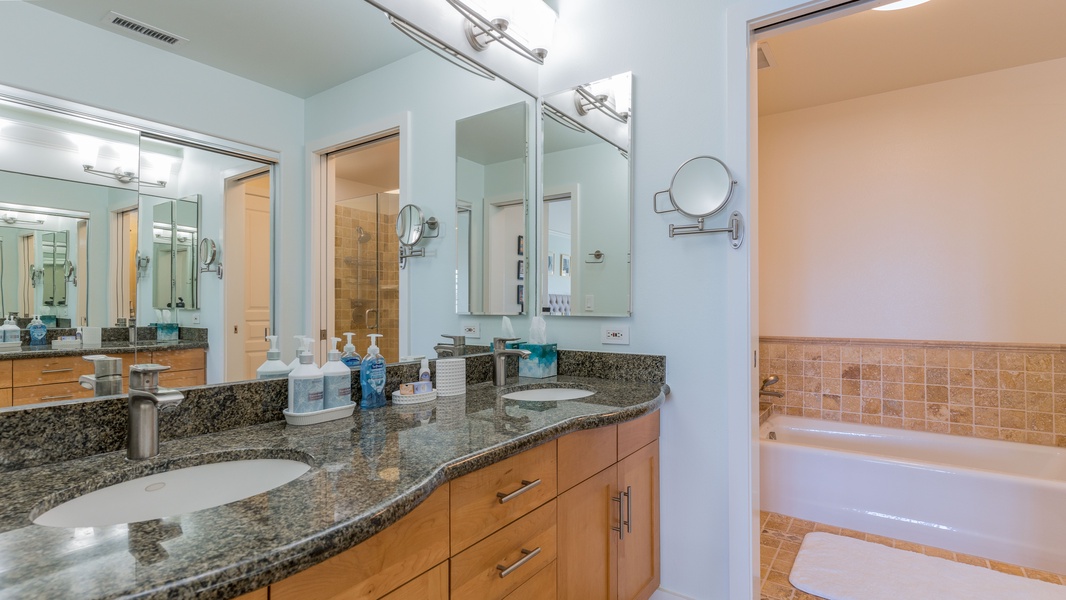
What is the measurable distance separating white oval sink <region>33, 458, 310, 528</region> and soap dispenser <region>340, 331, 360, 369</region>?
0.44m

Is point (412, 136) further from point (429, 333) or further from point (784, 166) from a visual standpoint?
point (784, 166)

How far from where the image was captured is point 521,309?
2.26 meters

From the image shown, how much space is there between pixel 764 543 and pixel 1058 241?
2.24 meters

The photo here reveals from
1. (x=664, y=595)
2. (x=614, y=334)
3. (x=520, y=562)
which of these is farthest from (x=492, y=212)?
(x=664, y=595)

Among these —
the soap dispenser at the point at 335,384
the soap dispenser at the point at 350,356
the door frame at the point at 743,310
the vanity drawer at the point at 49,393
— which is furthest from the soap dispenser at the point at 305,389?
the door frame at the point at 743,310

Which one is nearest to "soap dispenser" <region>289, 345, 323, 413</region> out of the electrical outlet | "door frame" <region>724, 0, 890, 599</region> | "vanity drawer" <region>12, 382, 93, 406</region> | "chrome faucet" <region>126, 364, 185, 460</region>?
"chrome faucet" <region>126, 364, 185, 460</region>

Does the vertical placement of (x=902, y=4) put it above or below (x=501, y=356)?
above

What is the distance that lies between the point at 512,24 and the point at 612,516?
1919 millimetres

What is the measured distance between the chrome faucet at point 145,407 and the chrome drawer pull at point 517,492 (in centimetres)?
69

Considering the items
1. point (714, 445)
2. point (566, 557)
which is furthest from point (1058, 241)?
point (566, 557)

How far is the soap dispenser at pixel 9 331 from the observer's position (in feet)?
2.75

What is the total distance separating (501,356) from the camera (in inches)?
79.3

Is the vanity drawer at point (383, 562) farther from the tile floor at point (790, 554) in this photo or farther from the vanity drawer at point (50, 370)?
the tile floor at point (790, 554)

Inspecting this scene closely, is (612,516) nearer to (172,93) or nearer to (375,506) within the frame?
(375,506)
